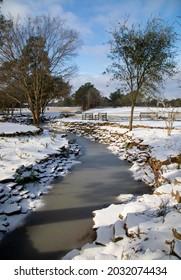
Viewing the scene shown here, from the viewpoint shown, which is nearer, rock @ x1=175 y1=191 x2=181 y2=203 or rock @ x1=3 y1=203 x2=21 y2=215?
rock @ x1=175 y1=191 x2=181 y2=203

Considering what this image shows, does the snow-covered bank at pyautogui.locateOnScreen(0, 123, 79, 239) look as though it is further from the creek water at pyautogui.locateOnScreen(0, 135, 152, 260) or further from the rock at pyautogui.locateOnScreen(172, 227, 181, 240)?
the rock at pyautogui.locateOnScreen(172, 227, 181, 240)

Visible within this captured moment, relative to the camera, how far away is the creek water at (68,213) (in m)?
3.57

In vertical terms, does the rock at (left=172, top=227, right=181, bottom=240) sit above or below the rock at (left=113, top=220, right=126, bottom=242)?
above

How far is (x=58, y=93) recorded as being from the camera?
84.1 ft

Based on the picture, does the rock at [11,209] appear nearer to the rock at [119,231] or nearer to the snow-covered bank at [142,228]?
the snow-covered bank at [142,228]

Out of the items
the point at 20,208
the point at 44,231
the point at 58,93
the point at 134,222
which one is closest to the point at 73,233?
the point at 44,231

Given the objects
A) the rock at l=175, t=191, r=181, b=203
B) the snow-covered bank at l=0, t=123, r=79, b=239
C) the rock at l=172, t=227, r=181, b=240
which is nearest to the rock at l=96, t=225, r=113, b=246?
the rock at l=172, t=227, r=181, b=240

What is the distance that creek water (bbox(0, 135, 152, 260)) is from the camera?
3574mm

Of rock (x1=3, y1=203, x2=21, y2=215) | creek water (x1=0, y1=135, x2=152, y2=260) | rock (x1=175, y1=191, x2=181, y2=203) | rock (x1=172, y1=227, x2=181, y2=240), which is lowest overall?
creek water (x1=0, y1=135, x2=152, y2=260)

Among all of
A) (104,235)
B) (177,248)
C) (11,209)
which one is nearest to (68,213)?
(11,209)

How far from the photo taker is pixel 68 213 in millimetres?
4754

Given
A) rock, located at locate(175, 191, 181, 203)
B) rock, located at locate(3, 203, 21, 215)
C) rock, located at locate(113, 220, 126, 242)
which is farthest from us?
rock, located at locate(3, 203, 21, 215)

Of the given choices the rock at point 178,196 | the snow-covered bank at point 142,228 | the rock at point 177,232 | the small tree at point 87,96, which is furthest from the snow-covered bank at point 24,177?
the small tree at point 87,96

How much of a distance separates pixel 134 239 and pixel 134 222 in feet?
1.35
